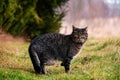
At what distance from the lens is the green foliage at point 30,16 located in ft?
52.6

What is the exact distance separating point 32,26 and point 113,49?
4.63 m

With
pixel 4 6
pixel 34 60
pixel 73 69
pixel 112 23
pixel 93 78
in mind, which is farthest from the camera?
pixel 112 23

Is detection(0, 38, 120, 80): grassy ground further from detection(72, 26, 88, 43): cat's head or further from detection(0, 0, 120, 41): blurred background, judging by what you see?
detection(0, 0, 120, 41): blurred background

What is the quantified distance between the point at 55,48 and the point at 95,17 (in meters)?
16.6

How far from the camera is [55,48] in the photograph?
1046 cm

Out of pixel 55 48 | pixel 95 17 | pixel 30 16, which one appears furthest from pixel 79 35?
pixel 95 17

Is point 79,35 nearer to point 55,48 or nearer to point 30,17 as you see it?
point 55,48

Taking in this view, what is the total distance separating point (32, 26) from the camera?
17.4 m

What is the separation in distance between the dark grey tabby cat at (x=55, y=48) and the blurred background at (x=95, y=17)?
13.0 m

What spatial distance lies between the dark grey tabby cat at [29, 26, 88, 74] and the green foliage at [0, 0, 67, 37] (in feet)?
18.0

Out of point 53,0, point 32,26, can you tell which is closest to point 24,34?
point 32,26

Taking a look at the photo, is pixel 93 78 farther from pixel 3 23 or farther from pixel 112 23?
pixel 112 23

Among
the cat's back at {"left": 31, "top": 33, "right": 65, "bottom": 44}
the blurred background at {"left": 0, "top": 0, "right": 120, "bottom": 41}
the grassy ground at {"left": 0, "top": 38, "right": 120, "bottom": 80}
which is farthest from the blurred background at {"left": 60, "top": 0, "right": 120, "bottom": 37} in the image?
the cat's back at {"left": 31, "top": 33, "right": 65, "bottom": 44}

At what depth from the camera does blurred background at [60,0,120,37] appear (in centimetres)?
2398
